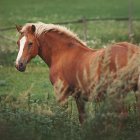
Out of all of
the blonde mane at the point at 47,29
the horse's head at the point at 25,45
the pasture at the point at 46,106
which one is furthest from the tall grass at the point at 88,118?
the blonde mane at the point at 47,29

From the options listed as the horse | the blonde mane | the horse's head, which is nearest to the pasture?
the horse

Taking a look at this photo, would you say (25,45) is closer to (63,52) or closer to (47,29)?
(47,29)

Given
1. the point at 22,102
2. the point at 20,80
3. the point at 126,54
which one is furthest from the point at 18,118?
the point at 20,80

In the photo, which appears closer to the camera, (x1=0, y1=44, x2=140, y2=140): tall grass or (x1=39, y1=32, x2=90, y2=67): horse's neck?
(x1=0, y1=44, x2=140, y2=140): tall grass

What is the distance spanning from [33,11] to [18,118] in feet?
110

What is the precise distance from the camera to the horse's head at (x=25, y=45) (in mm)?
11578

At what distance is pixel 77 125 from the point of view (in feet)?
28.9

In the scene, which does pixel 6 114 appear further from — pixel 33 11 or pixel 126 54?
pixel 33 11

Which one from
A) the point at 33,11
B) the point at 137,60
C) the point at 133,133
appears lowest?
the point at 133,133

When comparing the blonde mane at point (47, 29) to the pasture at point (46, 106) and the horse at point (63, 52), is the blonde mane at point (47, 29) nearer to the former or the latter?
the horse at point (63, 52)

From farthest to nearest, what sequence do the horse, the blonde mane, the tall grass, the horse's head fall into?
the blonde mane → the horse's head → the horse → the tall grass

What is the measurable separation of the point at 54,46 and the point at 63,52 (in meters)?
0.25

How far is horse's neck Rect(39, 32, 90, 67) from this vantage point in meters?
11.8

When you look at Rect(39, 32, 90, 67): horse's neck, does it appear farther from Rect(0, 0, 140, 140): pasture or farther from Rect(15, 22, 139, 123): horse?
Rect(0, 0, 140, 140): pasture
